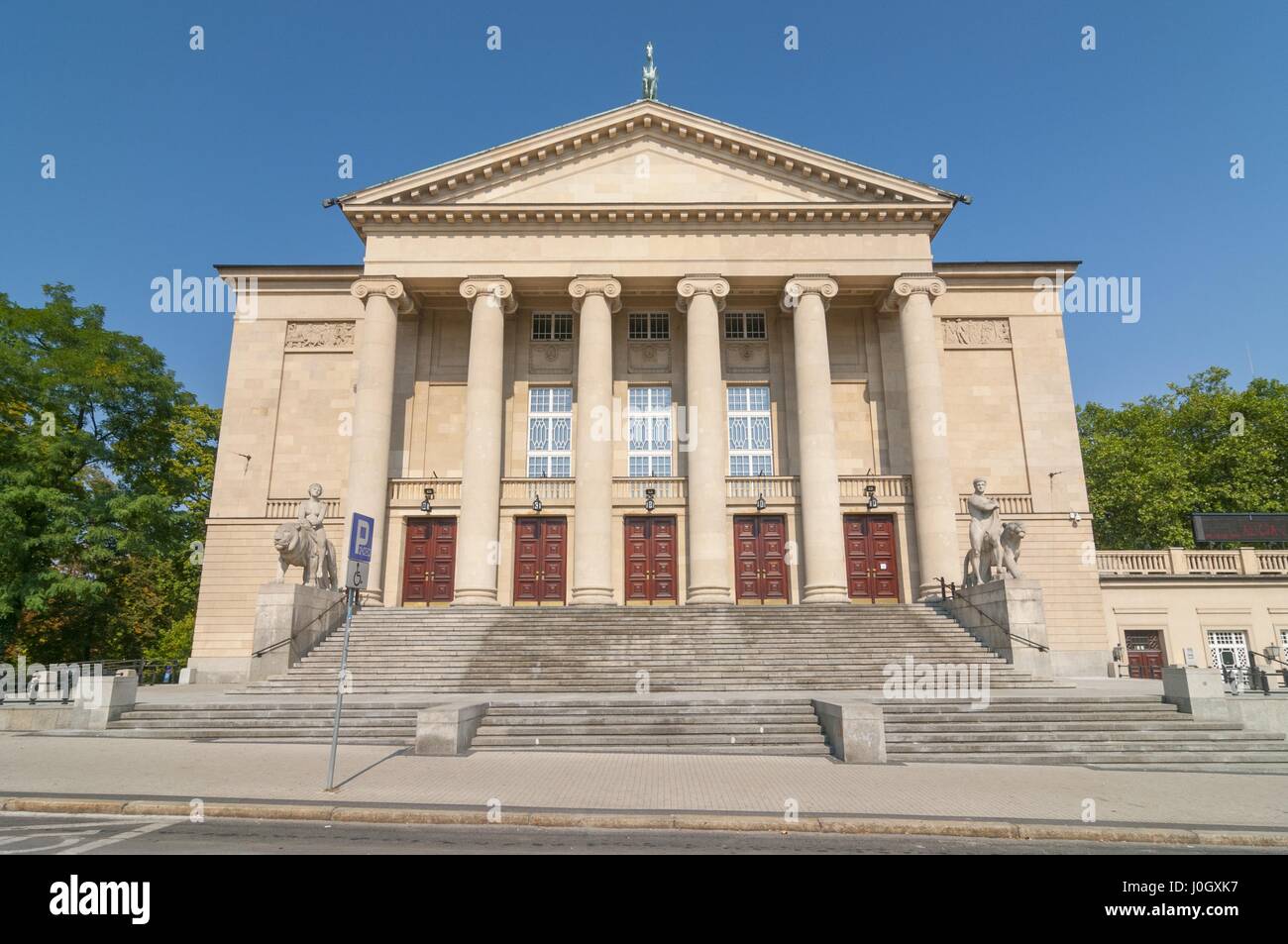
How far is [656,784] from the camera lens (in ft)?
32.1

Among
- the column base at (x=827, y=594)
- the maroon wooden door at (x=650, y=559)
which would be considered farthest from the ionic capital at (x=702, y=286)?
the column base at (x=827, y=594)

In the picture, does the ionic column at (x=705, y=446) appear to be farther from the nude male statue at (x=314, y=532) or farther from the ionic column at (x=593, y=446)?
the nude male statue at (x=314, y=532)

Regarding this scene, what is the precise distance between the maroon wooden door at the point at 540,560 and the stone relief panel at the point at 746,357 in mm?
9147

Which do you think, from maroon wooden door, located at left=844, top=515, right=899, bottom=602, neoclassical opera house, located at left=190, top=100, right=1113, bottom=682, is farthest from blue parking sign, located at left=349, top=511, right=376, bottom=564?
maroon wooden door, located at left=844, top=515, right=899, bottom=602

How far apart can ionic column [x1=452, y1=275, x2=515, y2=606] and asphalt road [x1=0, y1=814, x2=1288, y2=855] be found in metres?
16.6

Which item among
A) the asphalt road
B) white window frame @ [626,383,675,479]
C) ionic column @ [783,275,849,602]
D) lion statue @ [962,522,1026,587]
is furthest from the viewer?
white window frame @ [626,383,675,479]

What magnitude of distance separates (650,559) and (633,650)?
7397 mm

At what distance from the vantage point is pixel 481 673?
18984 mm

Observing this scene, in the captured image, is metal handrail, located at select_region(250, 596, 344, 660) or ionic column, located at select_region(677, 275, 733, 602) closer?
metal handrail, located at select_region(250, 596, 344, 660)

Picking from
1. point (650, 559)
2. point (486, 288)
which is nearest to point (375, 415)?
point (486, 288)

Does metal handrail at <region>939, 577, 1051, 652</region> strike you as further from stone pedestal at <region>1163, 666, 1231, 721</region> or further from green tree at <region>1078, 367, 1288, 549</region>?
green tree at <region>1078, 367, 1288, 549</region>

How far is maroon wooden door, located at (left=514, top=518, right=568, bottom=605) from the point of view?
89.6 ft

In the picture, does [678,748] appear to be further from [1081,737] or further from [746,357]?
[746,357]
